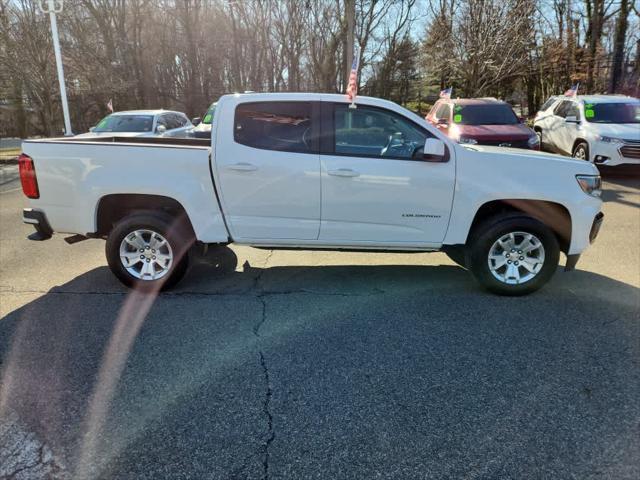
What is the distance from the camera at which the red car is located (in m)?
10.6

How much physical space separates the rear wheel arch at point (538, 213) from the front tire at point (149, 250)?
2.80m

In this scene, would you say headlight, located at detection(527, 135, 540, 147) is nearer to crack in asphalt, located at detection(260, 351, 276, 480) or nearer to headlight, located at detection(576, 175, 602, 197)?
headlight, located at detection(576, 175, 602, 197)

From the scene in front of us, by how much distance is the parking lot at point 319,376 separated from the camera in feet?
8.18

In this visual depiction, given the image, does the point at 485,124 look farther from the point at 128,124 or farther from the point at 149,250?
the point at 149,250

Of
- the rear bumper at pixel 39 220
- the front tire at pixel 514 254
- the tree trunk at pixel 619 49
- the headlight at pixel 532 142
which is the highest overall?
the tree trunk at pixel 619 49

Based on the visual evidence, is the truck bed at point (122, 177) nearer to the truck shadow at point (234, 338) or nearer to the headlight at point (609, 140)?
the truck shadow at point (234, 338)

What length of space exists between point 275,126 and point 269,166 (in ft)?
1.38

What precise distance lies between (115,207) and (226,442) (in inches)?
117

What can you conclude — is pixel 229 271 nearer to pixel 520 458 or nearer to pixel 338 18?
pixel 520 458

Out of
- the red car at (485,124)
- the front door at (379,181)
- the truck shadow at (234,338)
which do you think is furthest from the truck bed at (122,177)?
the red car at (485,124)

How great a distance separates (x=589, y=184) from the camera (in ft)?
14.5

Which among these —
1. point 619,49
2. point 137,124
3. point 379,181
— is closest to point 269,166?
point 379,181

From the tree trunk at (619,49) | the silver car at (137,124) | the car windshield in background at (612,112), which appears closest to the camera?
the car windshield in background at (612,112)

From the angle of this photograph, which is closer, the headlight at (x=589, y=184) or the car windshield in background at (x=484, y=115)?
the headlight at (x=589, y=184)
